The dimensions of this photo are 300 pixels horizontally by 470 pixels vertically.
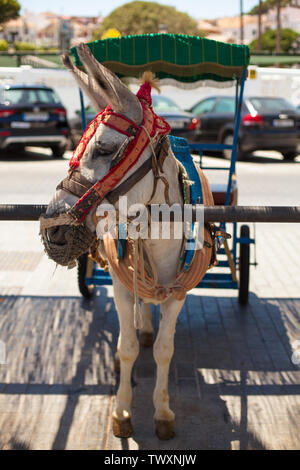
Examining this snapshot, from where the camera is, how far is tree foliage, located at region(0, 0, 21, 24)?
39.6 metres

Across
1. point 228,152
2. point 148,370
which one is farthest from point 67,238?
point 228,152

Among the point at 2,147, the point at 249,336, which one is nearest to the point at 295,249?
the point at 249,336

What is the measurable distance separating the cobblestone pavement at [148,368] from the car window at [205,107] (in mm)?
9828

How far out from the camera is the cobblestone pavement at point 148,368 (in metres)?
3.51

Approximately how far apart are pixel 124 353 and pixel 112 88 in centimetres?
187

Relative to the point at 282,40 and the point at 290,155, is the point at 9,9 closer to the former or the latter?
the point at 290,155

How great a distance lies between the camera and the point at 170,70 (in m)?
4.85

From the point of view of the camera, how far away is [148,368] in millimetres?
4336

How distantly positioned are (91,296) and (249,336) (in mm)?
1686

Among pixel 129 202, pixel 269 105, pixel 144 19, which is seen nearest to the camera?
pixel 129 202

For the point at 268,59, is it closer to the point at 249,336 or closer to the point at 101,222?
the point at 249,336

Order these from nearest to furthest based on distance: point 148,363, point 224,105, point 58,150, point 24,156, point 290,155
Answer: point 148,363 < point 58,150 < point 290,155 < point 24,156 < point 224,105

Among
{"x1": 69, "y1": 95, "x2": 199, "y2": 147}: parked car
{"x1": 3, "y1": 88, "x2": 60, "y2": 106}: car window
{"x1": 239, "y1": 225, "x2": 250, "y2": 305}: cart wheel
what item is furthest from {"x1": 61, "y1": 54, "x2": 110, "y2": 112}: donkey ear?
{"x1": 3, "y1": 88, "x2": 60, "y2": 106}: car window

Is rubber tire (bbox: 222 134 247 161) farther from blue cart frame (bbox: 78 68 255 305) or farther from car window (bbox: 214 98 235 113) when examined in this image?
blue cart frame (bbox: 78 68 255 305)
